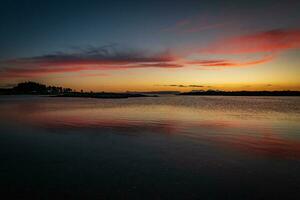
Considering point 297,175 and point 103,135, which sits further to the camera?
point 103,135

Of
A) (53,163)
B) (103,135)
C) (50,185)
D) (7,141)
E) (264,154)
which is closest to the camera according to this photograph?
(50,185)

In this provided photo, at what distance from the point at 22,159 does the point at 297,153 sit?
1331 centimetres

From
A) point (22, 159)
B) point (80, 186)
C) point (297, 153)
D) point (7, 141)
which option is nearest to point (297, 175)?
point (297, 153)

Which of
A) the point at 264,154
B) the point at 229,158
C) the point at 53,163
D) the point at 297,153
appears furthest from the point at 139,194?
the point at 297,153

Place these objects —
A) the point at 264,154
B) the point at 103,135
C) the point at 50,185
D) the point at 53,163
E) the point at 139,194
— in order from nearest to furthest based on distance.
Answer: the point at 139,194 < the point at 50,185 < the point at 53,163 < the point at 264,154 < the point at 103,135

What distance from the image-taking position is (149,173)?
8.42 metres

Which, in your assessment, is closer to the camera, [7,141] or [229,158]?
[229,158]

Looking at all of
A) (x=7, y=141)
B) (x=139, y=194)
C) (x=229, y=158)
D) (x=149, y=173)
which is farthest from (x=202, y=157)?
(x=7, y=141)

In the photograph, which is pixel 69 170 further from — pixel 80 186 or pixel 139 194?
pixel 139 194

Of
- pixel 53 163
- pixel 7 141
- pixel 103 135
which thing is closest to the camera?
pixel 53 163

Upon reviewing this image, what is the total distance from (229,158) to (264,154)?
2.13 meters

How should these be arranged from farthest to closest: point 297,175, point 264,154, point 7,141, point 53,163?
point 7,141
point 264,154
point 53,163
point 297,175

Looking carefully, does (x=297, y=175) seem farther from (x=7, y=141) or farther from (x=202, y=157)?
(x=7, y=141)

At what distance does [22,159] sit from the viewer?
9.89 metres
